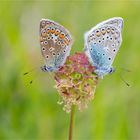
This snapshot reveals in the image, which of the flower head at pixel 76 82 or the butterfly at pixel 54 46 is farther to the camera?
the butterfly at pixel 54 46

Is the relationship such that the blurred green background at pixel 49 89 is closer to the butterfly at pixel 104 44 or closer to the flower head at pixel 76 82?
the butterfly at pixel 104 44

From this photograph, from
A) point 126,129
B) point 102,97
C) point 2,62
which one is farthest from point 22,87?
point 126,129

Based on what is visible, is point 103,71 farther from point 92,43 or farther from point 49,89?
point 49,89

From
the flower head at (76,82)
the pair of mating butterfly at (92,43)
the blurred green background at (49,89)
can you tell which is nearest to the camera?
the flower head at (76,82)

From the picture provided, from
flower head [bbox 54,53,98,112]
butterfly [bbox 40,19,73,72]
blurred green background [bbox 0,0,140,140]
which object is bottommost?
blurred green background [bbox 0,0,140,140]

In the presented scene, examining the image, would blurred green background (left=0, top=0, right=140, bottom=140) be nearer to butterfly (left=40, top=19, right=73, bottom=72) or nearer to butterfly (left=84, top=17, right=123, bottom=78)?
butterfly (left=84, top=17, right=123, bottom=78)

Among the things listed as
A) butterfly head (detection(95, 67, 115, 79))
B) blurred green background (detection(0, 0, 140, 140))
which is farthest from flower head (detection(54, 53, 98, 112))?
blurred green background (detection(0, 0, 140, 140))

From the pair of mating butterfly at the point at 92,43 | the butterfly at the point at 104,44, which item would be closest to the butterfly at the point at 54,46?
the pair of mating butterfly at the point at 92,43
